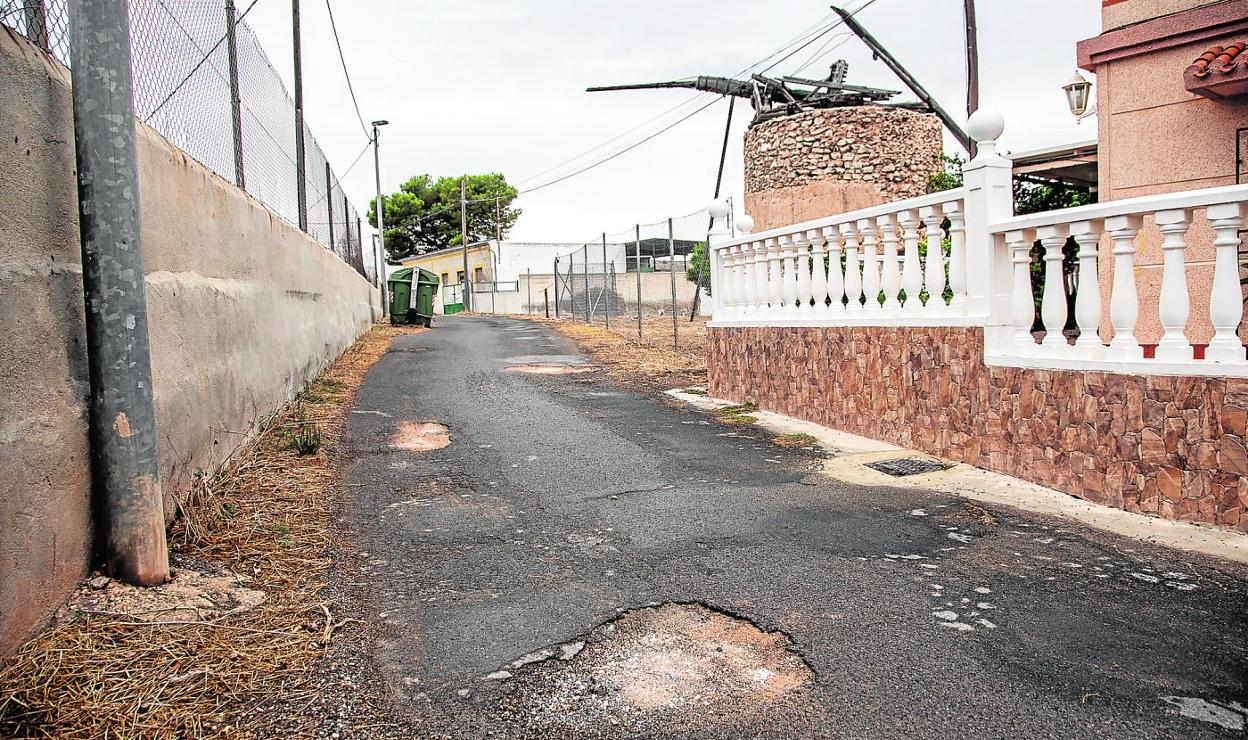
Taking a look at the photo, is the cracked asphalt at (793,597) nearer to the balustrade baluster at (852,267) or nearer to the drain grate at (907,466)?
the drain grate at (907,466)

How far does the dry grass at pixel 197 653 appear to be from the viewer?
7.40 ft

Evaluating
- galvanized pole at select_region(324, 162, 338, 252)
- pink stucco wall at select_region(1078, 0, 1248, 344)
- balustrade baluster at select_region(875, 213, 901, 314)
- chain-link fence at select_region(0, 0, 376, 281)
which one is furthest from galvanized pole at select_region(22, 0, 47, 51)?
galvanized pole at select_region(324, 162, 338, 252)

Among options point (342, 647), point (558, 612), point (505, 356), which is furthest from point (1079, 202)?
point (342, 647)

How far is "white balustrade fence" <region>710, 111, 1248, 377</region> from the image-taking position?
13.1 ft

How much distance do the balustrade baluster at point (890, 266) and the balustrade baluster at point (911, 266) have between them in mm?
112

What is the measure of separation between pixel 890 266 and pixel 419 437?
3631 millimetres

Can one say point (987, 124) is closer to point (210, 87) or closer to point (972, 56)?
point (210, 87)

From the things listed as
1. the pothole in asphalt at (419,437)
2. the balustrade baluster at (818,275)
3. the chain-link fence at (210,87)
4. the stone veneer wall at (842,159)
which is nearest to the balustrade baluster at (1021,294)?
the balustrade baluster at (818,275)

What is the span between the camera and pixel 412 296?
2105cm

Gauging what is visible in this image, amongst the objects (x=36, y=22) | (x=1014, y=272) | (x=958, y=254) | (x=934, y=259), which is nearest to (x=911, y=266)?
(x=934, y=259)

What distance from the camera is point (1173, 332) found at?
4.16 metres

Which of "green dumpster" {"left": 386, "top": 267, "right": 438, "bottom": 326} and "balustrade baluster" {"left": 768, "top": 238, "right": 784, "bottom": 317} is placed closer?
"balustrade baluster" {"left": 768, "top": 238, "right": 784, "bottom": 317}

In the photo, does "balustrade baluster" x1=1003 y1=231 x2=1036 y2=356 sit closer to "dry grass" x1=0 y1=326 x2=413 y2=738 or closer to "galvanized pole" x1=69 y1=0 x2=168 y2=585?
"dry grass" x1=0 y1=326 x2=413 y2=738

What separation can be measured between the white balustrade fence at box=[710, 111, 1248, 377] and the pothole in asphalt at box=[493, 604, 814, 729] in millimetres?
2698
